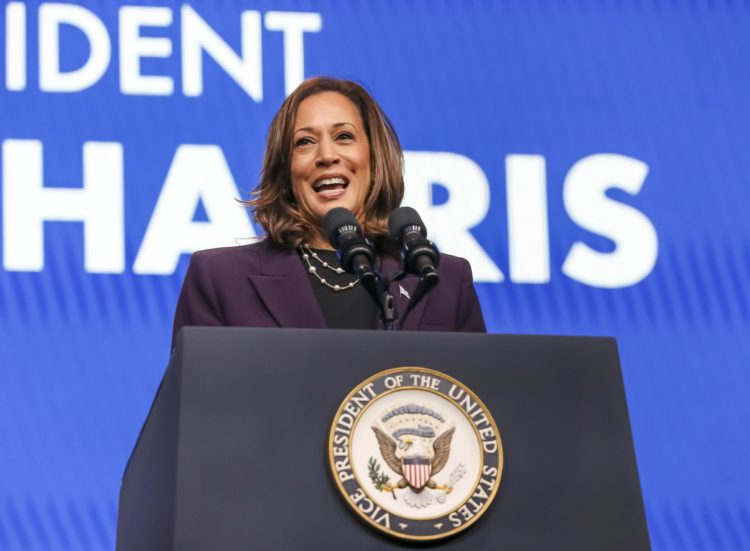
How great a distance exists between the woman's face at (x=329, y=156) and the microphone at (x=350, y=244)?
51cm

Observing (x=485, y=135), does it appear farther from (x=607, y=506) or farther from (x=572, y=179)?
(x=607, y=506)

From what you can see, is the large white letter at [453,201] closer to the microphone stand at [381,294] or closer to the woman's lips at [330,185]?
the woman's lips at [330,185]

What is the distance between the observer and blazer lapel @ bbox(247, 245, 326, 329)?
2.37 meters

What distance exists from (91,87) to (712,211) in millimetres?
1608

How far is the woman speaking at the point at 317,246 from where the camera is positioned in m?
2.43

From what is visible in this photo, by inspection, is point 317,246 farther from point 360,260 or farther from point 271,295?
point 360,260

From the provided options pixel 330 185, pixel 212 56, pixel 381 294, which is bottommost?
pixel 381 294

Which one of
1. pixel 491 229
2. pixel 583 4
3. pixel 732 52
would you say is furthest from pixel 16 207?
pixel 732 52

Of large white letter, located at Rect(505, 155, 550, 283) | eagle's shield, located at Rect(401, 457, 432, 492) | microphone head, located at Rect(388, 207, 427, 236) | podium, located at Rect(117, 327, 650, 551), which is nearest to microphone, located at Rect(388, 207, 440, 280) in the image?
microphone head, located at Rect(388, 207, 427, 236)

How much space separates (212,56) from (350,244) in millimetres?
1772

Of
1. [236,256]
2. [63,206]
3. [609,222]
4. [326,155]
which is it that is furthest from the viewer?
[609,222]

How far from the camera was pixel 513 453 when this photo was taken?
182 centimetres

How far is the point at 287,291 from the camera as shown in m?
2.42

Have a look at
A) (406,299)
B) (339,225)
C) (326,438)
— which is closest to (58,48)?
(406,299)
